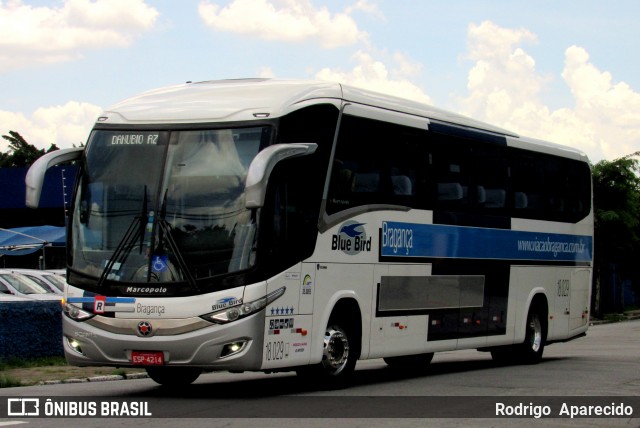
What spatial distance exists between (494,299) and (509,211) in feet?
5.09

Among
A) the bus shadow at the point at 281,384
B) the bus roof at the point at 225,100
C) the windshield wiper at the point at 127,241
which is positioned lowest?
the bus shadow at the point at 281,384

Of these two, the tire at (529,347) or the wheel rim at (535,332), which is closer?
the tire at (529,347)

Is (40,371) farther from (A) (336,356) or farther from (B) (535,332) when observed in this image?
(B) (535,332)

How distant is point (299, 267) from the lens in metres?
13.8

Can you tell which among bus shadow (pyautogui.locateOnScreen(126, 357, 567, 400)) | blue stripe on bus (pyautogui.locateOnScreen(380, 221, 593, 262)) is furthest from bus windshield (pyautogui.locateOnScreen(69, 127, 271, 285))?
blue stripe on bus (pyautogui.locateOnScreen(380, 221, 593, 262))

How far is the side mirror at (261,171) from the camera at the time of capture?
1212 cm

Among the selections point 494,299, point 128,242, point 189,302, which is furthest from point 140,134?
point 494,299

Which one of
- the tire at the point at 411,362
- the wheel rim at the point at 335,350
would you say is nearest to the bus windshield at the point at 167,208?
the wheel rim at the point at 335,350

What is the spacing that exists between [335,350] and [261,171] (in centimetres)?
342

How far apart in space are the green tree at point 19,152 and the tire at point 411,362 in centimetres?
5831

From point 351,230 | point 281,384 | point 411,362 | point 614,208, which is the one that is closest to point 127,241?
point 351,230

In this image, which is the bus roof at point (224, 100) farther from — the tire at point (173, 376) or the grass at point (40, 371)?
the grass at point (40, 371)

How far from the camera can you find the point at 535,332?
20.9m

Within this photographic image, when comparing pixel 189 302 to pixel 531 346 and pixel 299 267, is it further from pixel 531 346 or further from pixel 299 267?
pixel 531 346
